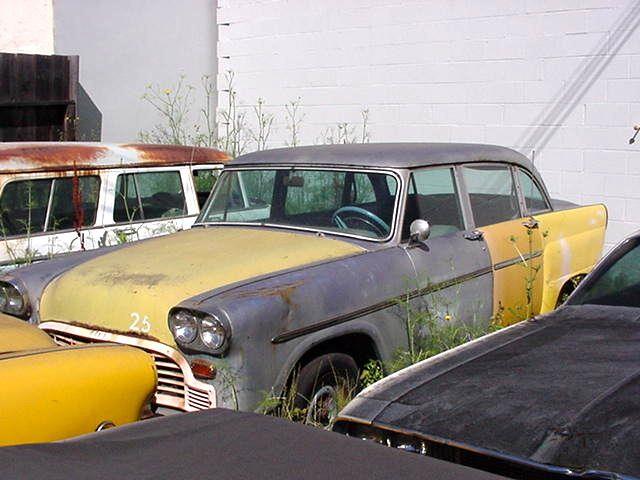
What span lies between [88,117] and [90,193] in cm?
648

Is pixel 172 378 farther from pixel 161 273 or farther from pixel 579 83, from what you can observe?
pixel 579 83

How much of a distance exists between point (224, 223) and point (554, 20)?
14.8ft

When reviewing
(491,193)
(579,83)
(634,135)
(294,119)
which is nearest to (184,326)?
(491,193)

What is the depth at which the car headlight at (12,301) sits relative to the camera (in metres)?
4.77

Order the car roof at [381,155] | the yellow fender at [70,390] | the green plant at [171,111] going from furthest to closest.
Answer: the green plant at [171,111] < the car roof at [381,155] < the yellow fender at [70,390]

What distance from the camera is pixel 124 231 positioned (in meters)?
6.39

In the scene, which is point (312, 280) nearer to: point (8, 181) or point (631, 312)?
point (631, 312)

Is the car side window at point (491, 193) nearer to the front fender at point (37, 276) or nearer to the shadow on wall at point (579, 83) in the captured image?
the front fender at point (37, 276)

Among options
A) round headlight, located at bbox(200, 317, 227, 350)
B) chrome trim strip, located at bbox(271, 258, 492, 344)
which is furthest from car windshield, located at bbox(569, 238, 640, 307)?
round headlight, located at bbox(200, 317, 227, 350)

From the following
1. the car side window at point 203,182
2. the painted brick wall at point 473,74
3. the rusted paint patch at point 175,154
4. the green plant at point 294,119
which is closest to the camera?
the rusted paint patch at point 175,154

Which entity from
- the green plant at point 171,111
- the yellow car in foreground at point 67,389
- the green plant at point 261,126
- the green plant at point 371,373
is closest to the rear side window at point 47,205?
the yellow car in foreground at point 67,389

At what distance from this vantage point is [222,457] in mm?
2131

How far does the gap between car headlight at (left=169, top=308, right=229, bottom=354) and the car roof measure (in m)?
1.70

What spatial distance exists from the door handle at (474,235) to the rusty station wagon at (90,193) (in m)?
2.45
